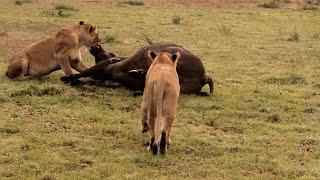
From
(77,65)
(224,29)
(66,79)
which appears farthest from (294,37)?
(66,79)

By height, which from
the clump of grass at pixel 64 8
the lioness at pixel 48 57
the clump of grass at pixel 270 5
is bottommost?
the clump of grass at pixel 64 8

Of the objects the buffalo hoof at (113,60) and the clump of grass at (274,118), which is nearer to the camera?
the clump of grass at (274,118)

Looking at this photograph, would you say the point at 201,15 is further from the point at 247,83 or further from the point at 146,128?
the point at 146,128

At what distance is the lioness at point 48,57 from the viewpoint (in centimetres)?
970

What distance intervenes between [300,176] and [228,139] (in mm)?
1376

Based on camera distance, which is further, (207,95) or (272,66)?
(272,66)

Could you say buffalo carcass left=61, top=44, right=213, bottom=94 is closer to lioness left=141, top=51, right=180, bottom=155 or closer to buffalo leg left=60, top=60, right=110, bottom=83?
buffalo leg left=60, top=60, right=110, bottom=83

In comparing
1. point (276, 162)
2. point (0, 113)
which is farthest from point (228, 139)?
point (0, 113)

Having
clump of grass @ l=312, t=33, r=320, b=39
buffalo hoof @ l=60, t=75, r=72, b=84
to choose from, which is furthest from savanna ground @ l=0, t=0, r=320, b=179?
clump of grass @ l=312, t=33, r=320, b=39

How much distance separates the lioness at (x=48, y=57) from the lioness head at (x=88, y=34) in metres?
0.09

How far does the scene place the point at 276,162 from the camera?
262 inches

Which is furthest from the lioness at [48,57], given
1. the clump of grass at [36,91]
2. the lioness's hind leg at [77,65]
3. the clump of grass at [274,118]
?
the clump of grass at [274,118]

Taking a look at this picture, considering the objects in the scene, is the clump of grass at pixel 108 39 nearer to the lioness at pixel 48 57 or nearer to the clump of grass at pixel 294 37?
the lioness at pixel 48 57

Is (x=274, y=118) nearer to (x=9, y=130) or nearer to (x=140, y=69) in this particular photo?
(x=140, y=69)
